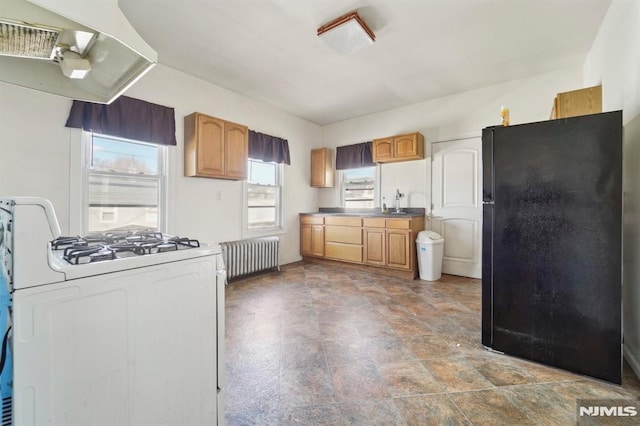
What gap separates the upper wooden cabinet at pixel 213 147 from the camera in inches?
126

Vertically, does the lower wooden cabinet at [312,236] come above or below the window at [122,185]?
below

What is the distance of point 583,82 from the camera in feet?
10.2

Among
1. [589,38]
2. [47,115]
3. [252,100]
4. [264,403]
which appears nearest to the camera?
[264,403]

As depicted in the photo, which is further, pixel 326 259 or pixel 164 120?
pixel 326 259

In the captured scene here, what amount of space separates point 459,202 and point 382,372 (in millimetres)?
3006

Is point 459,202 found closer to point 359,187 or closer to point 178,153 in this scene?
point 359,187

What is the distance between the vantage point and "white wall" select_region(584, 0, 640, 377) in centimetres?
168

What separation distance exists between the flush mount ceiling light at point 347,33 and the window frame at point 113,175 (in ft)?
7.36

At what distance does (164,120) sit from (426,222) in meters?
3.88

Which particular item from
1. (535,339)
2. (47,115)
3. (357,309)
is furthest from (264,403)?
(47,115)

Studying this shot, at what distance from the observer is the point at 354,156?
4.83 metres

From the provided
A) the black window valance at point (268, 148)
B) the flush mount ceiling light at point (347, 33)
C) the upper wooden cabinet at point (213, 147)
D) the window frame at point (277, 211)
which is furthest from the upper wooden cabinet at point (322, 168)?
the flush mount ceiling light at point (347, 33)

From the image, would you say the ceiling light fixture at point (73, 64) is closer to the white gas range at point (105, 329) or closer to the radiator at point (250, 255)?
the white gas range at point (105, 329)

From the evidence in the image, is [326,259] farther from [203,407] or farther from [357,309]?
[203,407]
